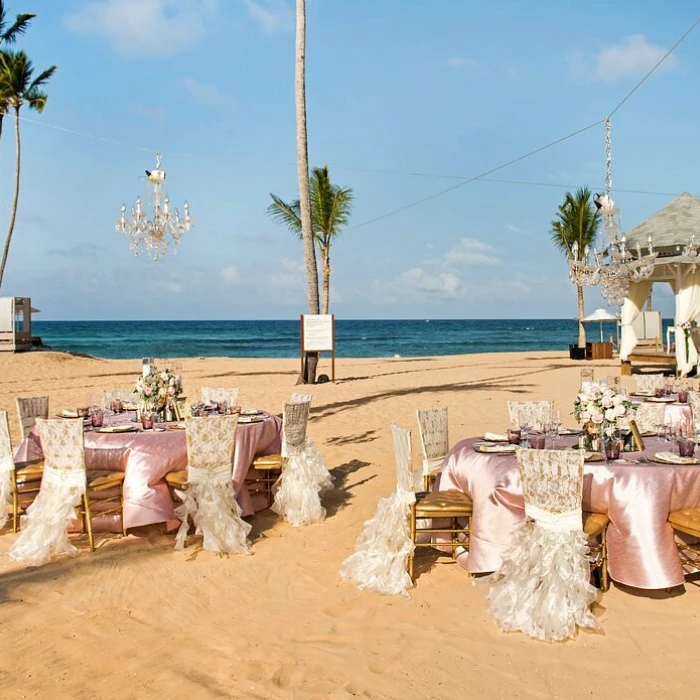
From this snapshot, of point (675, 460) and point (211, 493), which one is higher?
point (675, 460)

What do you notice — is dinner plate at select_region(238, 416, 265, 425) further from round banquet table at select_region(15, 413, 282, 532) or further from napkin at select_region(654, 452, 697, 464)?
napkin at select_region(654, 452, 697, 464)

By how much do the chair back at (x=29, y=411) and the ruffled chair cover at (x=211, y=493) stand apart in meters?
2.68

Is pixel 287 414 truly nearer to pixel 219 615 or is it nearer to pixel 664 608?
pixel 219 615

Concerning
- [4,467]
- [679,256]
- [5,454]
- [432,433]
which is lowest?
[4,467]

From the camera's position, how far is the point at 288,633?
4.05 metres

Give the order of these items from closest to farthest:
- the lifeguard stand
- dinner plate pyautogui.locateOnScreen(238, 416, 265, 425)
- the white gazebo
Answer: dinner plate pyautogui.locateOnScreen(238, 416, 265, 425), the white gazebo, the lifeguard stand

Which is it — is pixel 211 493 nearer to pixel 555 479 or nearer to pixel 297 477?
pixel 297 477

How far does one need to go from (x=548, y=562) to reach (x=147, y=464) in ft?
11.4

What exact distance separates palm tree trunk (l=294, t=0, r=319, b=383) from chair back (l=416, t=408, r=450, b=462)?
10280mm

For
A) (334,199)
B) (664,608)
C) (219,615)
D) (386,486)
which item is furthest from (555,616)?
(334,199)

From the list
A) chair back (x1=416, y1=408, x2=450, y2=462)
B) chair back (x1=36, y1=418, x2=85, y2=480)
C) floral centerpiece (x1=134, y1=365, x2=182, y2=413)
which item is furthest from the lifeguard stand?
chair back (x1=416, y1=408, x2=450, y2=462)

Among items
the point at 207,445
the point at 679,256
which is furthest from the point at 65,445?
the point at 679,256

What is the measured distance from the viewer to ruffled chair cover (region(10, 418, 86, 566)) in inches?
212

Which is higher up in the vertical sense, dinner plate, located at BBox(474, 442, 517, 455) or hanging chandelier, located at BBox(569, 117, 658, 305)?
hanging chandelier, located at BBox(569, 117, 658, 305)
